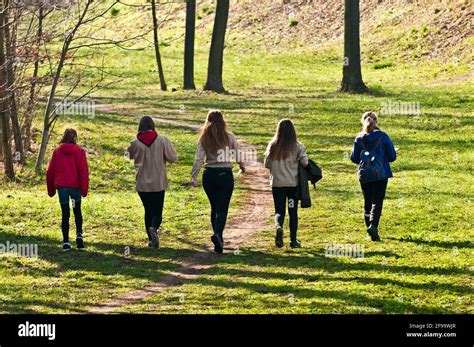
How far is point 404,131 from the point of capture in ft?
96.2

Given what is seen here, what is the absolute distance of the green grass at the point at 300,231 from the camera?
12.7 metres

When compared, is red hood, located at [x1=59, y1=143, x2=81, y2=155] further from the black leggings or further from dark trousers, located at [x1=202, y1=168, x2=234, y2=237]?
dark trousers, located at [x1=202, y1=168, x2=234, y2=237]

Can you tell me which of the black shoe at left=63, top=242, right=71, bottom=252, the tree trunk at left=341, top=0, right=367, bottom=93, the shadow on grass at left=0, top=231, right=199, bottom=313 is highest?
the tree trunk at left=341, top=0, right=367, bottom=93

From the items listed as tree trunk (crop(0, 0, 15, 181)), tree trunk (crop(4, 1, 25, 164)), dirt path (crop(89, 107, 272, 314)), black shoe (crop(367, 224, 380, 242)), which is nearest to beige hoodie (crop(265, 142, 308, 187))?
dirt path (crop(89, 107, 272, 314))

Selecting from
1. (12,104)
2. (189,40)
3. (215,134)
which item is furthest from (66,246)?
(189,40)

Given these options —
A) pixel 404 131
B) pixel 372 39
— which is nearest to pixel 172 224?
pixel 404 131

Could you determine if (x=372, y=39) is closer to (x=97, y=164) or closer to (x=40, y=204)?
(x=97, y=164)

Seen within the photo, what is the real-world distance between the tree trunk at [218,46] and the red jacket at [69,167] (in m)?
25.7

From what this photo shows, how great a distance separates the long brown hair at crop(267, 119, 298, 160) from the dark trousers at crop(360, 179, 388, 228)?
5.11 feet

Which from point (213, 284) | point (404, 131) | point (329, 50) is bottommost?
point (213, 284)

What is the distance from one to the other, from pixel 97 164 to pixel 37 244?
353 inches

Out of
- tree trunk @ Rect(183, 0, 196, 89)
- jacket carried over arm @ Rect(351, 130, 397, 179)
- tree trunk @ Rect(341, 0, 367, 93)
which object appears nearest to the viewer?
jacket carried over arm @ Rect(351, 130, 397, 179)

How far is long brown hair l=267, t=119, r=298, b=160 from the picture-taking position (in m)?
15.4

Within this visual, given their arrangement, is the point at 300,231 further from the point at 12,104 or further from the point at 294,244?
the point at 12,104
